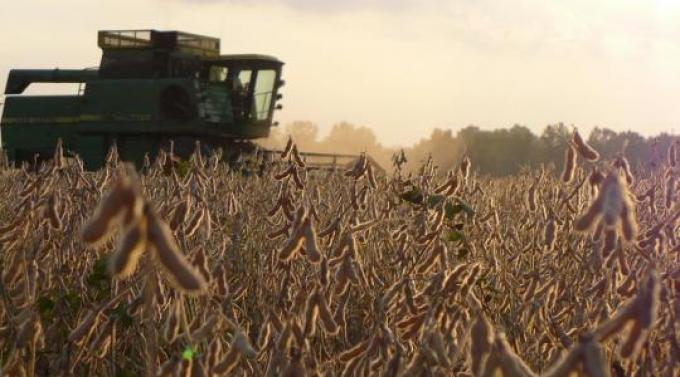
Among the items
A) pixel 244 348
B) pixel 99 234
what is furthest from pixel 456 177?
pixel 99 234

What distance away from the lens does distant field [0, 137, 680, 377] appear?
1.87m

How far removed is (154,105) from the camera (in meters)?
22.4

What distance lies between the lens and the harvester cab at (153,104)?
2238 centimetres

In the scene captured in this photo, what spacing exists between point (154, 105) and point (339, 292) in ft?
65.8

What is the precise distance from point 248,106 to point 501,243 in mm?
17825

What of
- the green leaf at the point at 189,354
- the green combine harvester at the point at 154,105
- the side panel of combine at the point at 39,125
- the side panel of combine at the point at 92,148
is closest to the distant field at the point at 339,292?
the green leaf at the point at 189,354

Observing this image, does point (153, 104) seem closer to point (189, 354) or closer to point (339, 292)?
→ point (339, 292)

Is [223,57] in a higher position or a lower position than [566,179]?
higher

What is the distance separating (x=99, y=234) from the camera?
172 cm

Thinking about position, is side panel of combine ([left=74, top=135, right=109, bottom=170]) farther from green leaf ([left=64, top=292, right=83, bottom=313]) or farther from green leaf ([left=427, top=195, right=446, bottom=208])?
green leaf ([left=427, top=195, right=446, bottom=208])

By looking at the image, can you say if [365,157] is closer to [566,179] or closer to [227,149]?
[566,179]

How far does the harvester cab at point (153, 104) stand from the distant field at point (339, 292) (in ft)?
54.1

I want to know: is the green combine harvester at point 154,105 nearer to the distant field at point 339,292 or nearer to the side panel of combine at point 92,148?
the side panel of combine at point 92,148

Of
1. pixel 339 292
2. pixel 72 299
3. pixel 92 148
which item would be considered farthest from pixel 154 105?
pixel 339 292
